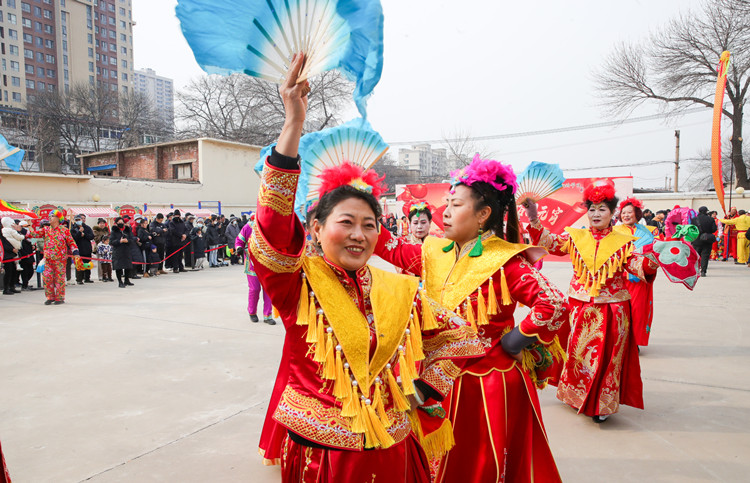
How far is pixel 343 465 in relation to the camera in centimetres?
153

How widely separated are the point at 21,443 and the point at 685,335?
796 centimetres

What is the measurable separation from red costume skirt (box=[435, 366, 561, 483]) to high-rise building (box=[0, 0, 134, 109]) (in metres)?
62.8

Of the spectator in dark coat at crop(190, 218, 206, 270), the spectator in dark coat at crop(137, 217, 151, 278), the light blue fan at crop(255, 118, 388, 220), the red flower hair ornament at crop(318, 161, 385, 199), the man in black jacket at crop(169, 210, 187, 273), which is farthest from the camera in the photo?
the spectator in dark coat at crop(190, 218, 206, 270)

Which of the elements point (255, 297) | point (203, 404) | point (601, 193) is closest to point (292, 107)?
point (601, 193)

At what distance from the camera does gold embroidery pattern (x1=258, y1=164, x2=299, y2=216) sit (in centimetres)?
133

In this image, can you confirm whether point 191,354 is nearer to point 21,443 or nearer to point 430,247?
point 21,443

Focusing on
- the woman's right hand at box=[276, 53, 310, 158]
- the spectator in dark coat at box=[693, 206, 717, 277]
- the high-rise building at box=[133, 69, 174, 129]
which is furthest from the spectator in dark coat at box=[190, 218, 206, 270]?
the high-rise building at box=[133, 69, 174, 129]

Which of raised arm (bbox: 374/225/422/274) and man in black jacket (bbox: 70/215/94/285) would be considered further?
man in black jacket (bbox: 70/215/94/285)

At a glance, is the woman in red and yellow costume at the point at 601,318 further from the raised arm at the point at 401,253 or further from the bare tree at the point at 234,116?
the bare tree at the point at 234,116

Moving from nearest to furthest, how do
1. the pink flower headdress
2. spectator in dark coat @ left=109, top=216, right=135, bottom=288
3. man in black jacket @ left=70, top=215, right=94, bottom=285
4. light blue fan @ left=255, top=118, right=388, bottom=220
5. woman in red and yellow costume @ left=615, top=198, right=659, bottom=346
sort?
light blue fan @ left=255, top=118, right=388, bottom=220 < the pink flower headdress < woman in red and yellow costume @ left=615, top=198, right=659, bottom=346 < spectator in dark coat @ left=109, top=216, right=135, bottom=288 < man in black jacket @ left=70, top=215, right=94, bottom=285

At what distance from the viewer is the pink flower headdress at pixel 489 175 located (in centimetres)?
263

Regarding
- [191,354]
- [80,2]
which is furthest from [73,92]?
[191,354]

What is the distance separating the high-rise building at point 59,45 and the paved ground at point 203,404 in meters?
57.8

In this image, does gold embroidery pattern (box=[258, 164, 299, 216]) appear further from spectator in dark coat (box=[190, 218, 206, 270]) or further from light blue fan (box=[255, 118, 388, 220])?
spectator in dark coat (box=[190, 218, 206, 270])
